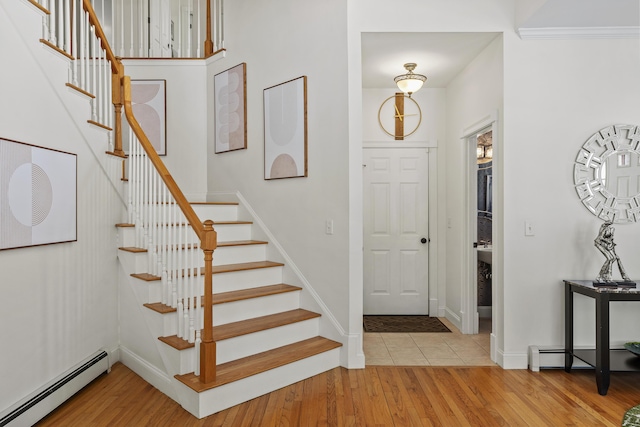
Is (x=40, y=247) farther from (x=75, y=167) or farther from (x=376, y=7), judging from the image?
(x=376, y=7)

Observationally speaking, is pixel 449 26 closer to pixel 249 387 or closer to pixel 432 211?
pixel 432 211

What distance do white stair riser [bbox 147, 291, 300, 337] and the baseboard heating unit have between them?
543mm

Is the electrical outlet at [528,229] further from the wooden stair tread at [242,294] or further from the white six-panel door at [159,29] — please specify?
the white six-panel door at [159,29]

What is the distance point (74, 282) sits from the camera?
308 cm

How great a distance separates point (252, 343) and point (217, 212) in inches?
67.5

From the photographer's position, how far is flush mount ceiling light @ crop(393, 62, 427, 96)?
428 cm

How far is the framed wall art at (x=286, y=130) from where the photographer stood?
398cm

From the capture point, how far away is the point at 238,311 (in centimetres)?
348

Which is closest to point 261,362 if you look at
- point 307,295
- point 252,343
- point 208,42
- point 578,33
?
point 252,343

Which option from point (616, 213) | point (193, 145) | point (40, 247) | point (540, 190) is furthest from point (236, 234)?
point (616, 213)

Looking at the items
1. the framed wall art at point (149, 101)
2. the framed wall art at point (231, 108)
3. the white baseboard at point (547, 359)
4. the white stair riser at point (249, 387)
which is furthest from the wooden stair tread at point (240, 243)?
the white baseboard at point (547, 359)

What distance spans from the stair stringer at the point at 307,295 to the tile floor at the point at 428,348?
9.1 inches

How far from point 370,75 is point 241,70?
4.62ft

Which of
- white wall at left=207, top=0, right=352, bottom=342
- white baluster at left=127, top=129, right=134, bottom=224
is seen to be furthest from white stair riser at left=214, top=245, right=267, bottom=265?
white baluster at left=127, top=129, right=134, bottom=224
